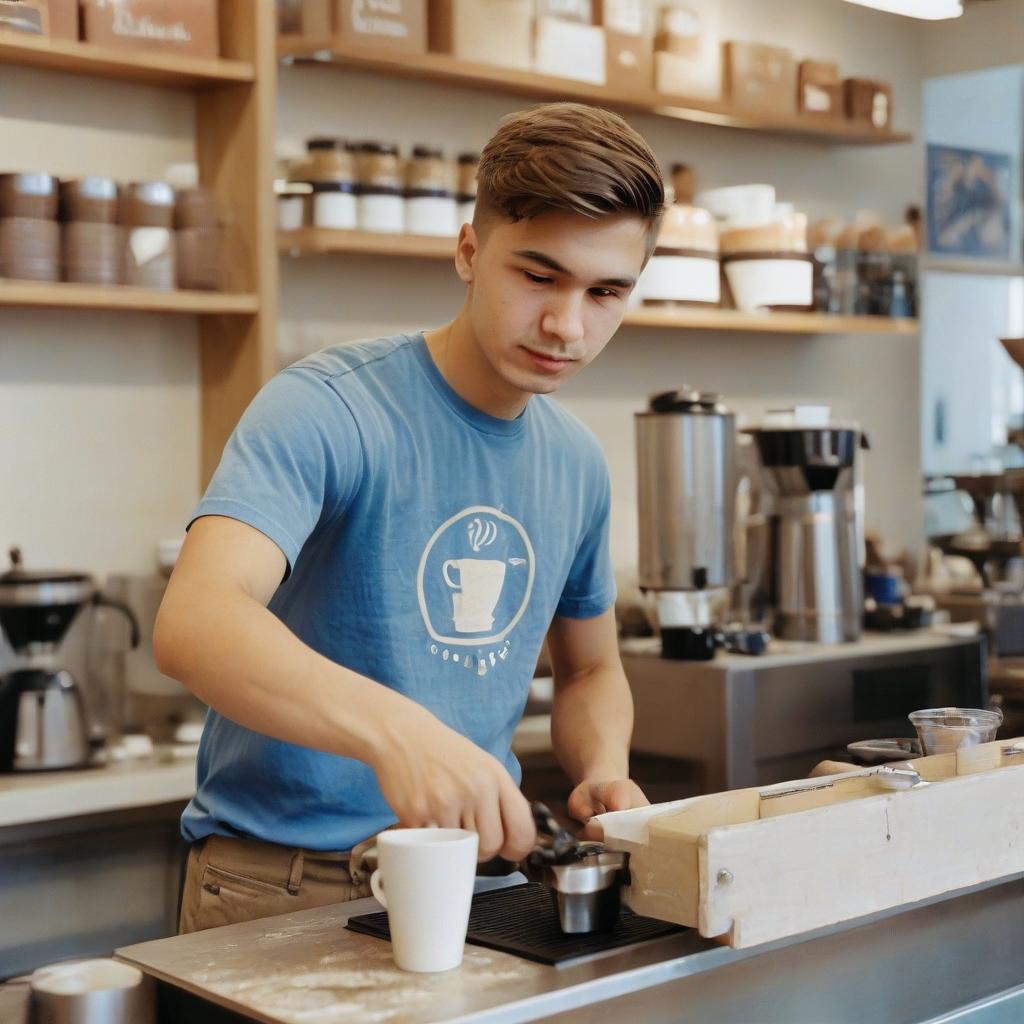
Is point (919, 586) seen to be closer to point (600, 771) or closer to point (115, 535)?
point (115, 535)

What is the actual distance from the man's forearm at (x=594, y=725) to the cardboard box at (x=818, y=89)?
2574mm

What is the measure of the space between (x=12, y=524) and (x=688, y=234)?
166 centimetres

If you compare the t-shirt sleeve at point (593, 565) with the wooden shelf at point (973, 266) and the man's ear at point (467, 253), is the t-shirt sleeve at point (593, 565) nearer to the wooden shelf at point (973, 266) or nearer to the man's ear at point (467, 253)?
the man's ear at point (467, 253)

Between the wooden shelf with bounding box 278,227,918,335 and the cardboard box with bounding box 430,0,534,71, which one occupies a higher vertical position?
the cardboard box with bounding box 430,0,534,71

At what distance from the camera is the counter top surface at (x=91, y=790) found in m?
2.55

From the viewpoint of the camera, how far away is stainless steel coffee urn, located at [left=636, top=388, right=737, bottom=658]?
3.09 m

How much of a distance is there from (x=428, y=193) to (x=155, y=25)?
2.13 ft

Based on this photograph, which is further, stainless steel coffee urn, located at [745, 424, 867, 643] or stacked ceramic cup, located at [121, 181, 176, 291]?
stainless steel coffee urn, located at [745, 424, 867, 643]

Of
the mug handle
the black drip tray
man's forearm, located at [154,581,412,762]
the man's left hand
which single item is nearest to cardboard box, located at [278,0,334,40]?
the man's left hand

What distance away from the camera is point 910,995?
1.38 metres

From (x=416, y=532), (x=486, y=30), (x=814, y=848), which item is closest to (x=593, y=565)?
(x=416, y=532)

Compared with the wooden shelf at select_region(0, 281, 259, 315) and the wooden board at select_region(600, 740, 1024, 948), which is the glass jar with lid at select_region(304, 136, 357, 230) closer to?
the wooden shelf at select_region(0, 281, 259, 315)

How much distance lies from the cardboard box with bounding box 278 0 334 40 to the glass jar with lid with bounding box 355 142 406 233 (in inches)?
9.4

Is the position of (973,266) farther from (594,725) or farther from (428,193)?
(594,725)
